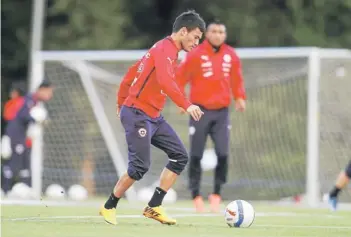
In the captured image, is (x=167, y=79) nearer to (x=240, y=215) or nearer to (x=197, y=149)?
(x=240, y=215)

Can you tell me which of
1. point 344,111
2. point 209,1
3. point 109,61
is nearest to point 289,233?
point 344,111

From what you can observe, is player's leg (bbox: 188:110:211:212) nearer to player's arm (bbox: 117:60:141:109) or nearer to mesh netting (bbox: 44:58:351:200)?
player's arm (bbox: 117:60:141:109)

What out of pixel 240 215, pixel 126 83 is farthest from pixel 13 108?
pixel 240 215

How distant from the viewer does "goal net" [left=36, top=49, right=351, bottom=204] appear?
61.8ft

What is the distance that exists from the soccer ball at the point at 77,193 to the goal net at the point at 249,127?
1.67ft

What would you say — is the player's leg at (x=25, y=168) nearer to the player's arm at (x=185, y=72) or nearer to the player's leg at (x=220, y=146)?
the player's arm at (x=185, y=72)

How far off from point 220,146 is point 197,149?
35cm

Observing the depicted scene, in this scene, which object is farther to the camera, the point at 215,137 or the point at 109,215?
the point at 215,137

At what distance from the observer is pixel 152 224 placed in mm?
11969

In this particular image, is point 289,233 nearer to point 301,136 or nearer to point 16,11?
point 301,136

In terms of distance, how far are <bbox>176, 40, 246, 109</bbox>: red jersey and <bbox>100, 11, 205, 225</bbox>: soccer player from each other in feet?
9.18

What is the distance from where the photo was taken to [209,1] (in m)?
27.5

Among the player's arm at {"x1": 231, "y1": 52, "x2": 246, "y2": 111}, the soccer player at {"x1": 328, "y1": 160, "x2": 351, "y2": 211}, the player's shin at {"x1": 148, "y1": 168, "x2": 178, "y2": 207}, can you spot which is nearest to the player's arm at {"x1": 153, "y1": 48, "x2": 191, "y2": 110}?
the player's shin at {"x1": 148, "y1": 168, "x2": 178, "y2": 207}

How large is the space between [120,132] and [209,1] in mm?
7732
